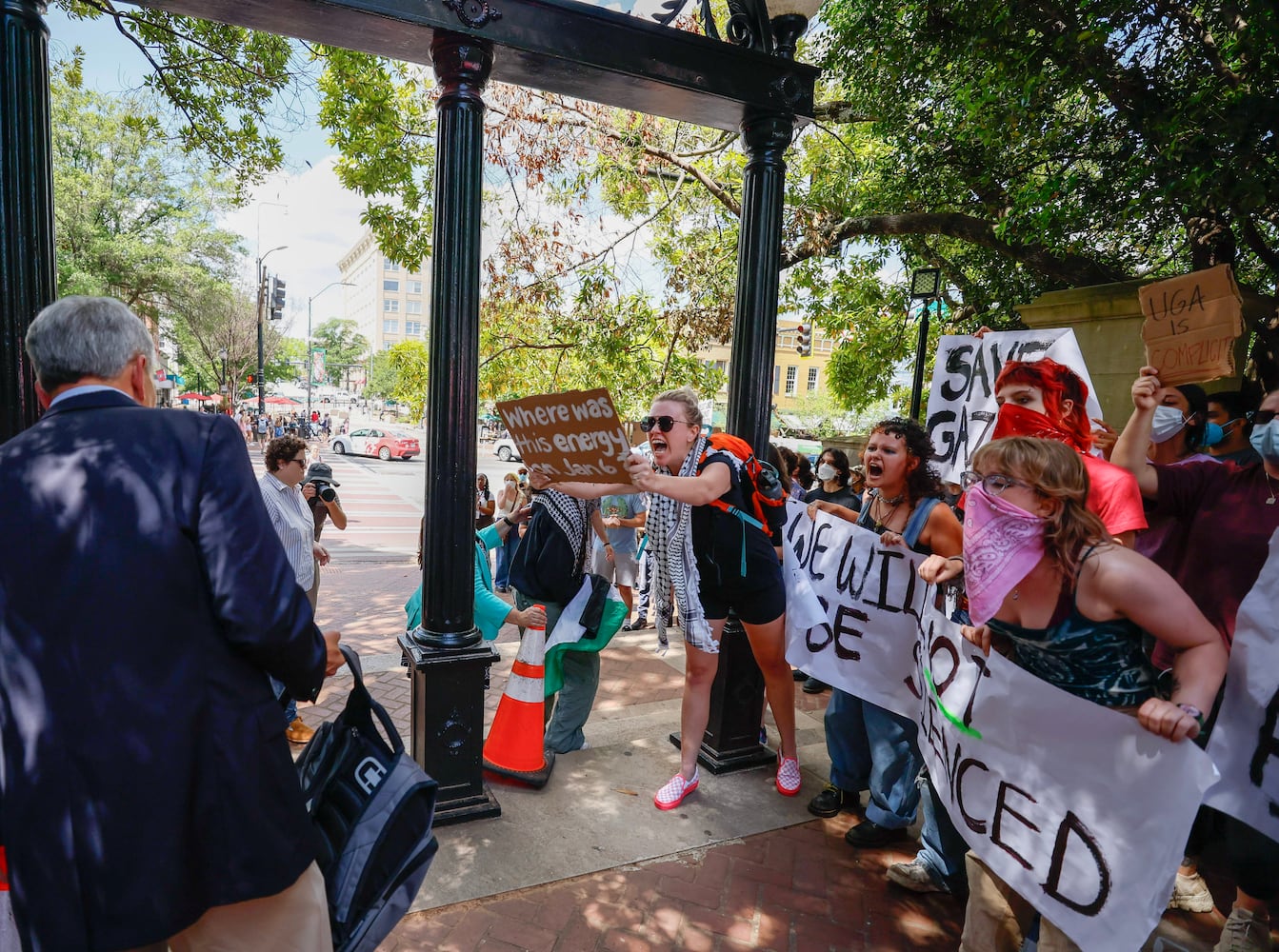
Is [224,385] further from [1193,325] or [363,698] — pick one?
[1193,325]

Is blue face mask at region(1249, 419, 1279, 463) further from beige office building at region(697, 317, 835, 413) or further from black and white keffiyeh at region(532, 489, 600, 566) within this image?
beige office building at region(697, 317, 835, 413)

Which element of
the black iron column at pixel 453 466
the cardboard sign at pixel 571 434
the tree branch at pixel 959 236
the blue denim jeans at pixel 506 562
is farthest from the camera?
the tree branch at pixel 959 236

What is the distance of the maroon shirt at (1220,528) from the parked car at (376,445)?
35783 mm

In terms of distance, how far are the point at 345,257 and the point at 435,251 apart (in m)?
93.5

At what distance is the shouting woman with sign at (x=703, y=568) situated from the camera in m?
3.51

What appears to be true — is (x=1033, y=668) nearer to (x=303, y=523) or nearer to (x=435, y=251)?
(x=435, y=251)

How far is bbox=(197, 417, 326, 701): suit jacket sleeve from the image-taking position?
4.87 feet

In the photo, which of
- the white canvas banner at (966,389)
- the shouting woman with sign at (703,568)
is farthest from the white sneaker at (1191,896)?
the white canvas banner at (966,389)

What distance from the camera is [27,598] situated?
1.42 meters

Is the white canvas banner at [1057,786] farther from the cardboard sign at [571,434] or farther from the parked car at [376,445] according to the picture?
the parked car at [376,445]

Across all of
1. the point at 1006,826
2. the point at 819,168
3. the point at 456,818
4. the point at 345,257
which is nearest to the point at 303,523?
the point at 456,818

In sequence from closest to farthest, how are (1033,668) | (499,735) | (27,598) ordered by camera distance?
Answer: (27,598), (1033,668), (499,735)

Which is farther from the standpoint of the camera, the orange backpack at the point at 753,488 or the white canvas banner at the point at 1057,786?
the orange backpack at the point at 753,488

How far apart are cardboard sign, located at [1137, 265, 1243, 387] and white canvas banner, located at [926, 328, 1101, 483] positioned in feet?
2.83
